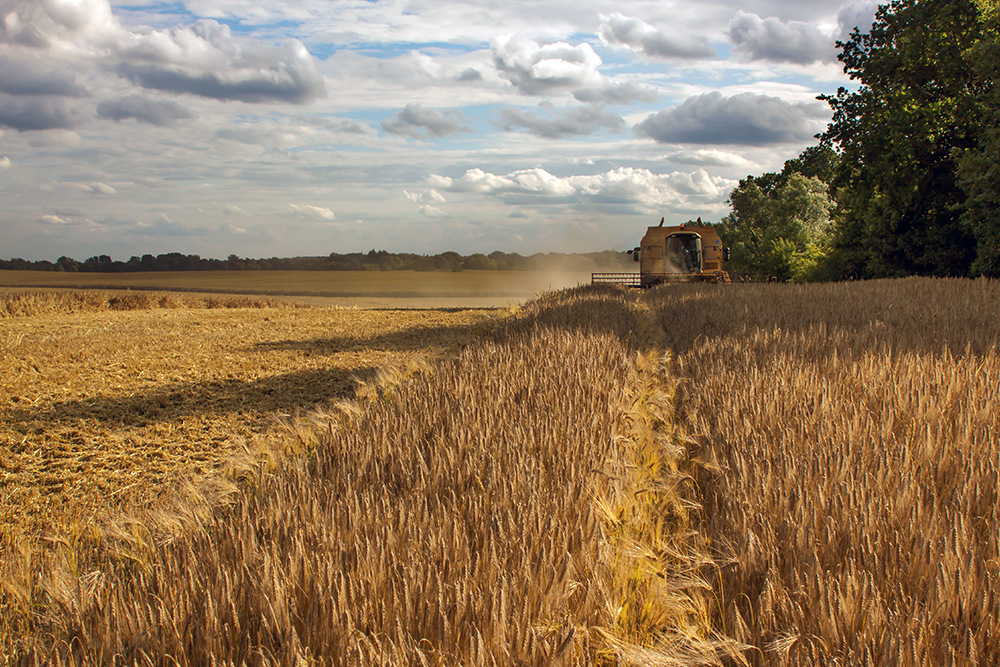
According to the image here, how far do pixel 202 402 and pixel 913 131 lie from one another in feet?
71.0

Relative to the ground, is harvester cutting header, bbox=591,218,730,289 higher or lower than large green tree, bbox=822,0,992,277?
lower

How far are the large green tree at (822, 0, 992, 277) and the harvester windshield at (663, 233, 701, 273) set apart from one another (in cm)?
559

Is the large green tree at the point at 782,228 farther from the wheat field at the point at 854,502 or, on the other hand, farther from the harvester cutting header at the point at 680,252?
the wheat field at the point at 854,502

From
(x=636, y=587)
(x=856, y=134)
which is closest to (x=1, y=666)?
(x=636, y=587)

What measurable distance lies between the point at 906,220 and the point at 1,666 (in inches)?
1054

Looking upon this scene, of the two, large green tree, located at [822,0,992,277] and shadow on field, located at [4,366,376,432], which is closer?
shadow on field, located at [4,366,376,432]

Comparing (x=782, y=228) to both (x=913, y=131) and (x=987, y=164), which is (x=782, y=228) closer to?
(x=913, y=131)

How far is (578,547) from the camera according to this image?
2.06 m

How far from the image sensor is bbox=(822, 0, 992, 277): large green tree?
19.1 m

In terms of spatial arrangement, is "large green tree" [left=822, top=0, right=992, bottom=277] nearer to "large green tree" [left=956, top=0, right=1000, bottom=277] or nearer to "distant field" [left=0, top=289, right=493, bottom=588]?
"large green tree" [left=956, top=0, right=1000, bottom=277]

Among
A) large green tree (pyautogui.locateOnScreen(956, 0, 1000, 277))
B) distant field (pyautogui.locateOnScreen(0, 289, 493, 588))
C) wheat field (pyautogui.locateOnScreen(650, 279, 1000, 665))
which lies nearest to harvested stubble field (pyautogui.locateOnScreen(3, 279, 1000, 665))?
wheat field (pyautogui.locateOnScreen(650, 279, 1000, 665))

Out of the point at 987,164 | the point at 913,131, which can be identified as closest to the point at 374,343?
the point at 987,164

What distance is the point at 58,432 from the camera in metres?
6.25

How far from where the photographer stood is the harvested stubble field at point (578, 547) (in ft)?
5.15
